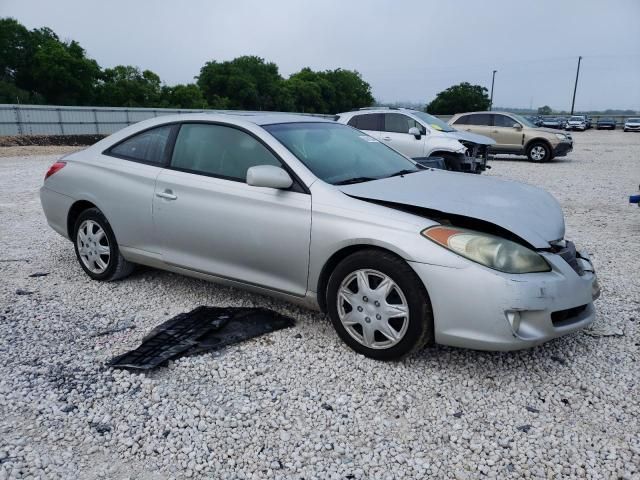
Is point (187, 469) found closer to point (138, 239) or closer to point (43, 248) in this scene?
point (138, 239)

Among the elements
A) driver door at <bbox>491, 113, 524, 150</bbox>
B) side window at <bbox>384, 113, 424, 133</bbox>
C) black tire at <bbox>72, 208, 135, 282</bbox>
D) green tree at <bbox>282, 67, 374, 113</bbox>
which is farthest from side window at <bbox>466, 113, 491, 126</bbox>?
green tree at <bbox>282, 67, 374, 113</bbox>

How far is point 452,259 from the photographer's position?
2918 mm

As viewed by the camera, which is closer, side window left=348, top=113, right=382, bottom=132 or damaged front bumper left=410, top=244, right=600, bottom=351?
damaged front bumper left=410, top=244, right=600, bottom=351

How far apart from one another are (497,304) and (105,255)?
345cm

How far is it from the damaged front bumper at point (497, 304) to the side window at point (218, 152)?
1.47 m

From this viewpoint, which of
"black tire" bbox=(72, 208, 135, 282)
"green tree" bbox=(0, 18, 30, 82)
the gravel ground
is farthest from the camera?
"green tree" bbox=(0, 18, 30, 82)

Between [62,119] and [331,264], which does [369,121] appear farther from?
[62,119]

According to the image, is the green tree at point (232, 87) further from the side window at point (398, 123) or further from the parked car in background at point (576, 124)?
the side window at point (398, 123)

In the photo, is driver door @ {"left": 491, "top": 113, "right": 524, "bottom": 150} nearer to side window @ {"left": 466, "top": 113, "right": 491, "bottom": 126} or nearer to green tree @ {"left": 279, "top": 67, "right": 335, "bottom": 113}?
side window @ {"left": 466, "top": 113, "right": 491, "bottom": 126}

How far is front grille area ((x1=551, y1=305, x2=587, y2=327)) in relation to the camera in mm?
3044

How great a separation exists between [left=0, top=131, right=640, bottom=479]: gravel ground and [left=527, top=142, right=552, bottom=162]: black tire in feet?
44.0

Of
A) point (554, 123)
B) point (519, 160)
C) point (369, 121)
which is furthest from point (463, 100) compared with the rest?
point (369, 121)

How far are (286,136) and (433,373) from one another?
1988mm

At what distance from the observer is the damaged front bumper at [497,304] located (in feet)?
9.34
